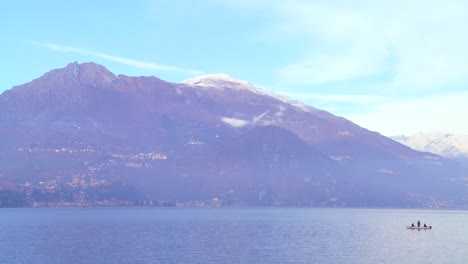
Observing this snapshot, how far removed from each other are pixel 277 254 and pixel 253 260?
1195 centimetres

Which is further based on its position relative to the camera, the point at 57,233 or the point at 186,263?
the point at 57,233

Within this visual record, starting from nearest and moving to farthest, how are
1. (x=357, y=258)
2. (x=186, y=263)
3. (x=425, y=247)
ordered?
(x=186, y=263)
(x=357, y=258)
(x=425, y=247)

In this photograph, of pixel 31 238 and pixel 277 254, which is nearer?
pixel 277 254

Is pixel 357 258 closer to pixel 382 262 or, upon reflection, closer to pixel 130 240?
pixel 382 262

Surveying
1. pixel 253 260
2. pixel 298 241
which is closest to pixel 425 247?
pixel 298 241

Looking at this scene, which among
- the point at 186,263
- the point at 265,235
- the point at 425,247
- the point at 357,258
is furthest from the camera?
the point at 265,235

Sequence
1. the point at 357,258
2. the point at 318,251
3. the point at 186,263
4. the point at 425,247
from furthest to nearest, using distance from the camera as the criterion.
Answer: the point at 425,247 → the point at 318,251 → the point at 357,258 → the point at 186,263

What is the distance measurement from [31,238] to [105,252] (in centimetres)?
4416

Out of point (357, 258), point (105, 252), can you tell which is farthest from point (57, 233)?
point (357, 258)

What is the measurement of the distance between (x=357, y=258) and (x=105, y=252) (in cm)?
5336

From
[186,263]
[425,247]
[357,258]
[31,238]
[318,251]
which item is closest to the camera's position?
[186,263]

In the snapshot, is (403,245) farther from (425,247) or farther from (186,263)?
(186,263)

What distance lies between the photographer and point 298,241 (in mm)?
176250

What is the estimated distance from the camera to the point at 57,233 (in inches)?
7859
